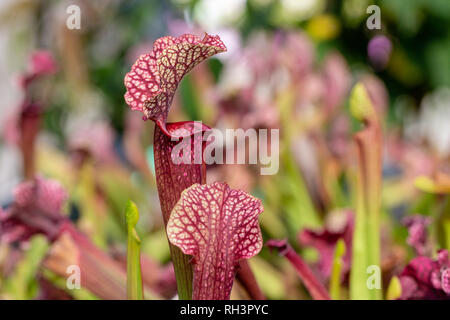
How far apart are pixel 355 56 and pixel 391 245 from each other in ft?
3.15

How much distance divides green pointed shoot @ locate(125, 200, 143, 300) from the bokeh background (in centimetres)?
7

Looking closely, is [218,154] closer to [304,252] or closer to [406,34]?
[304,252]

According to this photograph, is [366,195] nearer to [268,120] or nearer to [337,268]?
[337,268]

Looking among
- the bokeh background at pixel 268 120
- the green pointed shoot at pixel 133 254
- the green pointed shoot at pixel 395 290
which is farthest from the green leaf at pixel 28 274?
the green pointed shoot at pixel 395 290

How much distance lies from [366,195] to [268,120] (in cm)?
28

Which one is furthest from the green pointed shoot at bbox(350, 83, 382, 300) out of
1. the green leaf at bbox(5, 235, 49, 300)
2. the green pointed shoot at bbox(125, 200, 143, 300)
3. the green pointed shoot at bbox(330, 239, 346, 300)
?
the green leaf at bbox(5, 235, 49, 300)

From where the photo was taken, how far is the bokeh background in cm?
46

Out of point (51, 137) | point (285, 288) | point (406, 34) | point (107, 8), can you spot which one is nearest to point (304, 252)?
point (285, 288)

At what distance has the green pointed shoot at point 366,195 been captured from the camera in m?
0.29

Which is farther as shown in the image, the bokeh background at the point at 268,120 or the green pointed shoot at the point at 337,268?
the bokeh background at the point at 268,120

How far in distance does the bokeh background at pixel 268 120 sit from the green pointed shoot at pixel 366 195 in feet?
0.18

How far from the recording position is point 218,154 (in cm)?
62

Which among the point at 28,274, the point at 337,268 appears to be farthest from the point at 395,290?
the point at 28,274

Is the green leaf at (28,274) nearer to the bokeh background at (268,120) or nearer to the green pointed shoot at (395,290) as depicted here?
the bokeh background at (268,120)
